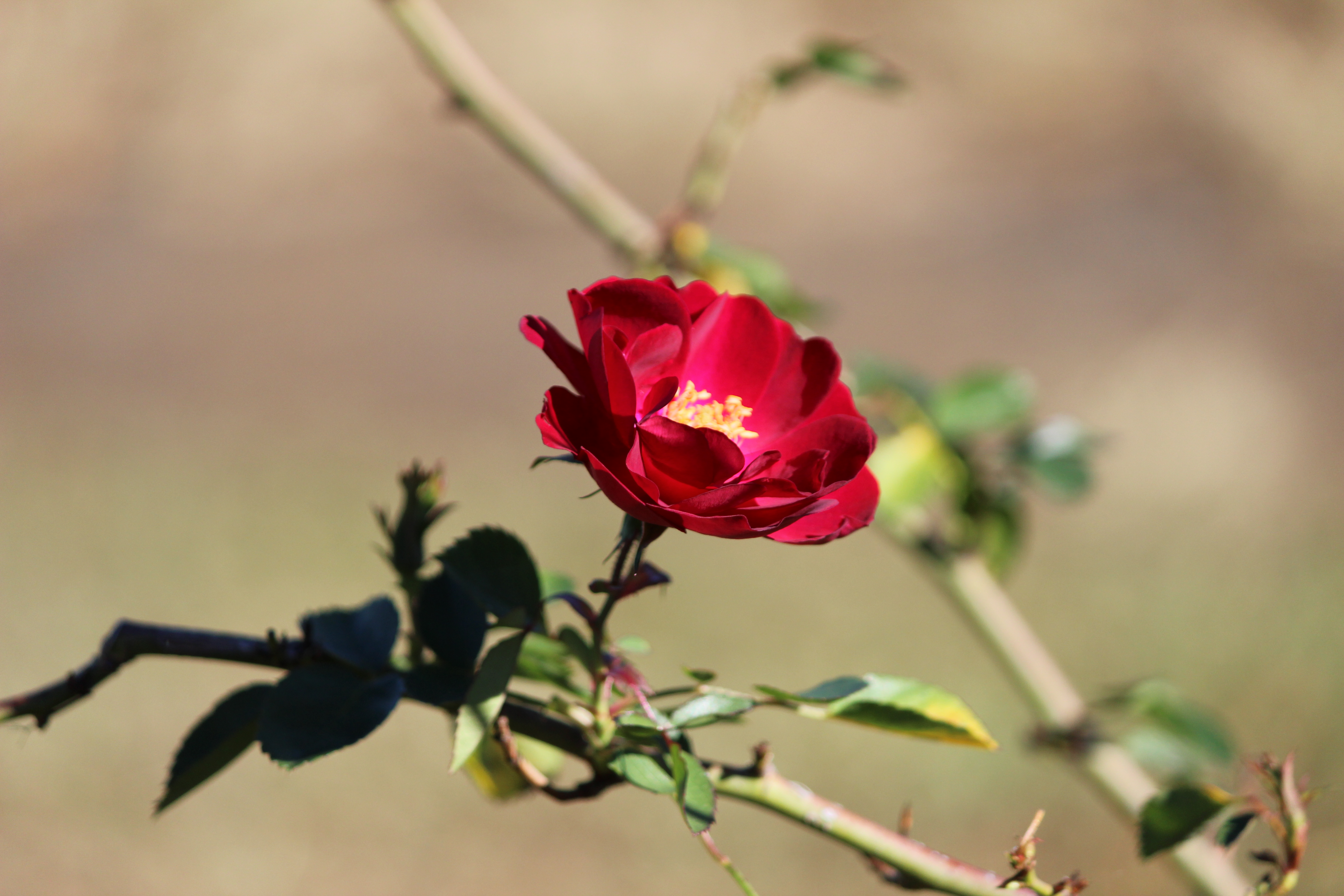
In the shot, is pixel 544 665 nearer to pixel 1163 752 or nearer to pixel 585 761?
pixel 585 761

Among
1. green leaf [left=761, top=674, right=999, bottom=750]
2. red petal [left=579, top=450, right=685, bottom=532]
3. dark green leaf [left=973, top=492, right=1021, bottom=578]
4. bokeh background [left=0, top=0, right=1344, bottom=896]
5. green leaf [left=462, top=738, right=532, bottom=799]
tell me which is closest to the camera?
red petal [left=579, top=450, right=685, bottom=532]

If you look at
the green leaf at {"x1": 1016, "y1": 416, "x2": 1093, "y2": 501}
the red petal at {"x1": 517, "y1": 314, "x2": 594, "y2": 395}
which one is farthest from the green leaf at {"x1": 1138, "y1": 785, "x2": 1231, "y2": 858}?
the green leaf at {"x1": 1016, "y1": 416, "x2": 1093, "y2": 501}

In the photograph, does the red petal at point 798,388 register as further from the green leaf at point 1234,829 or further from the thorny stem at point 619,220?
the thorny stem at point 619,220

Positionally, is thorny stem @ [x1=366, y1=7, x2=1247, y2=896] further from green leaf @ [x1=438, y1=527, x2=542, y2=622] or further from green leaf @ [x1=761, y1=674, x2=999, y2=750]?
green leaf @ [x1=438, y1=527, x2=542, y2=622]

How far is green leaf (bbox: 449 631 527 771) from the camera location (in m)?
0.37

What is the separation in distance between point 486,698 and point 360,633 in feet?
0.39

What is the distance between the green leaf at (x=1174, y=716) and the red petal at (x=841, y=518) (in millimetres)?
524

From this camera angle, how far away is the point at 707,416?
43 cm

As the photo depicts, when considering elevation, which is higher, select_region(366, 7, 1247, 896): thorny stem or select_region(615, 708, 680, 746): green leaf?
select_region(366, 7, 1247, 896): thorny stem

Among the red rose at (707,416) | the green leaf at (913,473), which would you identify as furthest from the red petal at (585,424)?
the green leaf at (913,473)

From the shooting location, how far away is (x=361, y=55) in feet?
12.7

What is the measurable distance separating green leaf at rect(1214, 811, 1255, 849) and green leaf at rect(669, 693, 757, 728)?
8.9 inches

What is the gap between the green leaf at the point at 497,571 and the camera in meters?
0.44

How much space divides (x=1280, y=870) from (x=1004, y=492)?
52cm
